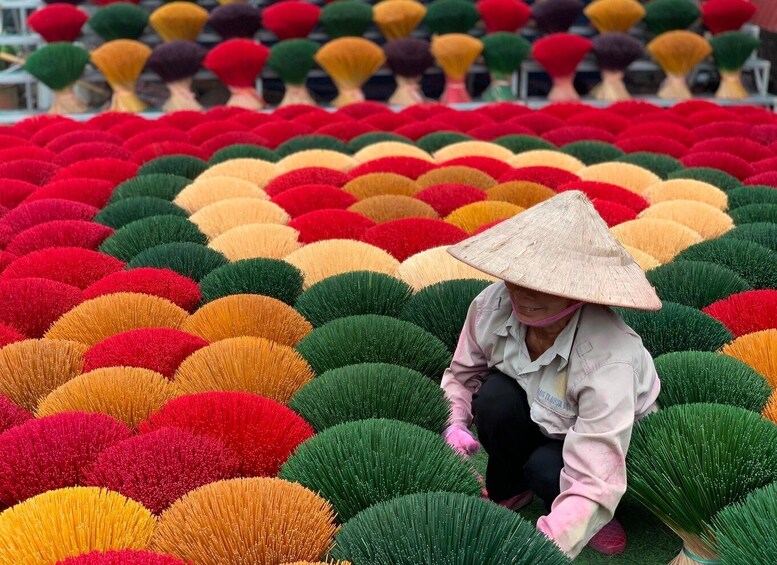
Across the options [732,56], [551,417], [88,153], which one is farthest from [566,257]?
[732,56]

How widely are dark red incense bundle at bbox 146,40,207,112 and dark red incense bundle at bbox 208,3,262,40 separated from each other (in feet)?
0.56

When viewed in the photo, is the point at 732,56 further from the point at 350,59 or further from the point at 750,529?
the point at 750,529

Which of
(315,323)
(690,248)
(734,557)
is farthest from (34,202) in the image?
(734,557)

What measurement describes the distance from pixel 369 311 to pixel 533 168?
1076 millimetres

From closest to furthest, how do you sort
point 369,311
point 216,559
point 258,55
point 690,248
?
point 216,559, point 369,311, point 690,248, point 258,55

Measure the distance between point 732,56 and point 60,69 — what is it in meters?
3.07

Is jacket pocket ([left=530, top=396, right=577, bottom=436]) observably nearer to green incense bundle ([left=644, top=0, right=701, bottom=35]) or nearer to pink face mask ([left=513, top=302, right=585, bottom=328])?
pink face mask ([left=513, top=302, right=585, bottom=328])

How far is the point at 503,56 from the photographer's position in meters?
4.09

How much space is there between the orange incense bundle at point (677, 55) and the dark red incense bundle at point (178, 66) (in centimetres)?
212

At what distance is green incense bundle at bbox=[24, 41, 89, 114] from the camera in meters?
3.91

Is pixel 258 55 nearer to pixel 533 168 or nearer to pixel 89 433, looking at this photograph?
pixel 533 168

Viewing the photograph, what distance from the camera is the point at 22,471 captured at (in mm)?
1072

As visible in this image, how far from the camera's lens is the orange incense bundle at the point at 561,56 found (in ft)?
13.3

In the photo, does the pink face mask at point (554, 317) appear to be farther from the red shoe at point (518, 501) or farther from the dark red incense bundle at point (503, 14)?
the dark red incense bundle at point (503, 14)
